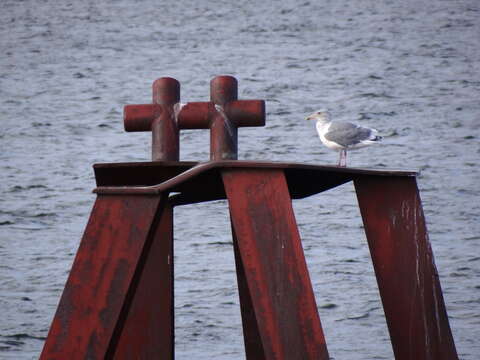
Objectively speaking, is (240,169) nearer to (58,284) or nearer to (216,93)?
(216,93)

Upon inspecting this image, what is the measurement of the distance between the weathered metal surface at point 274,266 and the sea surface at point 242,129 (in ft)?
9.45

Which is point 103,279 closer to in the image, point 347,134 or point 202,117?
point 202,117

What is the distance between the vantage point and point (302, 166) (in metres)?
2.52

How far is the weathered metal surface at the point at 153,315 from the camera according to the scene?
325 centimetres

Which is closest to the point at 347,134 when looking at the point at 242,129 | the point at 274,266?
the point at 274,266

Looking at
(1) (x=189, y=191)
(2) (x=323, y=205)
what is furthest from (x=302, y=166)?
(2) (x=323, y=205)

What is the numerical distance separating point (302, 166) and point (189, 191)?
760 millimetres

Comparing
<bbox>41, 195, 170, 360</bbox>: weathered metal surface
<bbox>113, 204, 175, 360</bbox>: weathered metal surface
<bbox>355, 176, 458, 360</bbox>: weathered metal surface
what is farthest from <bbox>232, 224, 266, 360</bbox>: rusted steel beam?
<bbox>41, 195, 170, 360</bbox>: weathered metal surface

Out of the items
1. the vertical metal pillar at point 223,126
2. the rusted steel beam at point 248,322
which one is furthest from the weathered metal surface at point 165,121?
the rusted steel beam at point 248,322

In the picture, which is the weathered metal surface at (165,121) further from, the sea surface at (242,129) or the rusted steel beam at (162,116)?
the sea surface at (242,129)

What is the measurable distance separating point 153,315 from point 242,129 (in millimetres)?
9913

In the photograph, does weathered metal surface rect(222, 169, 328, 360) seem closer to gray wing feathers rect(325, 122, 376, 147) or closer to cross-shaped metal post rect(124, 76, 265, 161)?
cross-shaped metal post rect(124, 76, 265, 161)

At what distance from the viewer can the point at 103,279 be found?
246 cm

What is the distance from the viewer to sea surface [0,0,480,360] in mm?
7879
